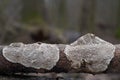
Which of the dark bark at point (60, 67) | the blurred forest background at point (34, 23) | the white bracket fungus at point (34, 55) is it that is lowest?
the blurred forest background at point (34, 23)

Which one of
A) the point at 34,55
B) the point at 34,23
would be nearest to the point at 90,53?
the point at 34,55

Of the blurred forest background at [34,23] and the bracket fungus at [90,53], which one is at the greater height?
the bracket fungus at [90,53]

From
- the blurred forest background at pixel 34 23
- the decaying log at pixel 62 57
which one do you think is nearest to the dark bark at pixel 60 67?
the decaying log at pixel 62 57

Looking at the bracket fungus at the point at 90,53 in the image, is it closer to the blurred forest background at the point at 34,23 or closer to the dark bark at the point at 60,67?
the dark bark at the point at 60,67

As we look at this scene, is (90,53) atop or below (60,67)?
atop

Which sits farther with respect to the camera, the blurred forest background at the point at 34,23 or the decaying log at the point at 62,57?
the blurred forest background at the point at 34,23

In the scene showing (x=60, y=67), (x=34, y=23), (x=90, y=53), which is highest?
(x=90, y=53)

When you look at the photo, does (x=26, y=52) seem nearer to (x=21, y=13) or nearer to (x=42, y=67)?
(x=42, y=67)

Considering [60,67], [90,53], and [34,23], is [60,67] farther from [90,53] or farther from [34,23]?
[34,23]
